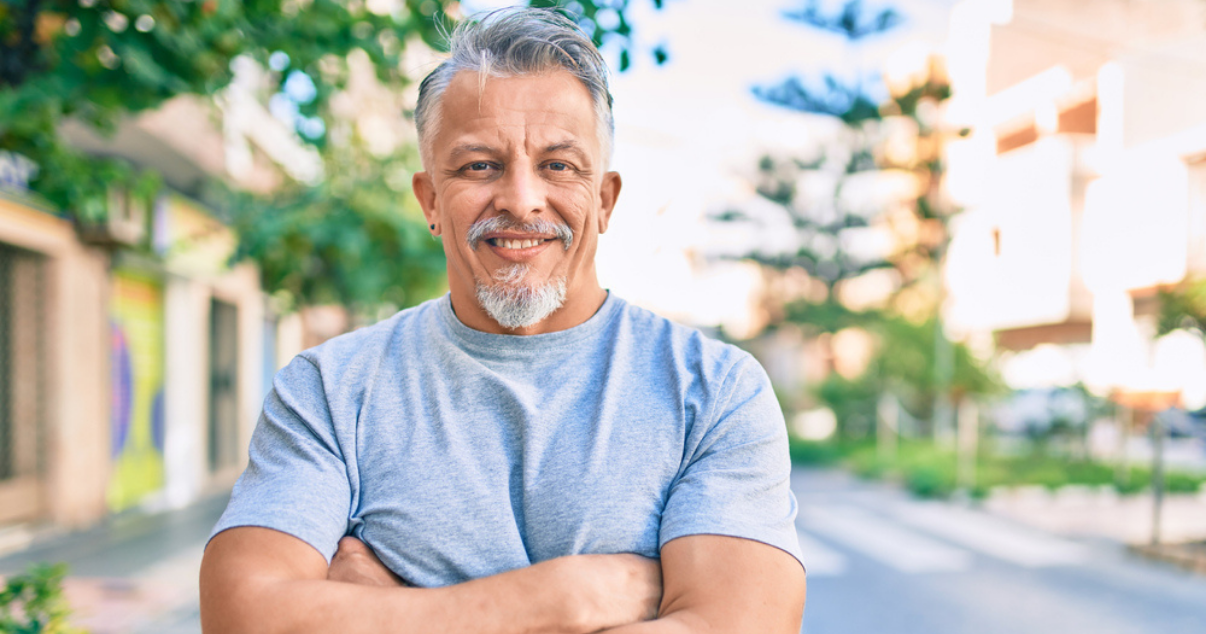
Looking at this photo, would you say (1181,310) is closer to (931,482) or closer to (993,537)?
(993,537)

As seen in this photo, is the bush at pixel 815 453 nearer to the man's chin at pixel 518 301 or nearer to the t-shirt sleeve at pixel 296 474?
the man's chin at pixel 518 301

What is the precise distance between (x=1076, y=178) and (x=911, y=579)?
70.8 ft

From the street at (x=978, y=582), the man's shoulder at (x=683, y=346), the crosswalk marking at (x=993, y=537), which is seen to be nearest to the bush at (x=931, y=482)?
the crosswalk marking at (x=993, y=537)

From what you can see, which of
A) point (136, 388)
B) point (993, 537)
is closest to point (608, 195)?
point (993, 537)

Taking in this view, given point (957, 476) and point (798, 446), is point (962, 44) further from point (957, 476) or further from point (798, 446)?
point (957, 476)

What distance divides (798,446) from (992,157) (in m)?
14.4

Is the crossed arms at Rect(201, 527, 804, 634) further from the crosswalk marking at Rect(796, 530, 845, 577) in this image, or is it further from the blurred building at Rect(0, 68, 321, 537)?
the crosswalk marking at Rect(796, 530, 845, 577)

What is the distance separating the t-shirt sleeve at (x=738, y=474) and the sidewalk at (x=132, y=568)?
364 cm

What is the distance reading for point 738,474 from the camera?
5.52ft

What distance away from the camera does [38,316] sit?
8.82 metres

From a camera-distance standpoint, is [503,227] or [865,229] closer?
[503,227]

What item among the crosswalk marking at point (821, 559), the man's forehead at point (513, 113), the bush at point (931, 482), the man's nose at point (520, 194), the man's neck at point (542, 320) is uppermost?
the man's forehead at point (513, 113)

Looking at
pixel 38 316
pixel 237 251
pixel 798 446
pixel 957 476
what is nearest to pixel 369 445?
pixel 237 251

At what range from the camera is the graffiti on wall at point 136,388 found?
401 inches
